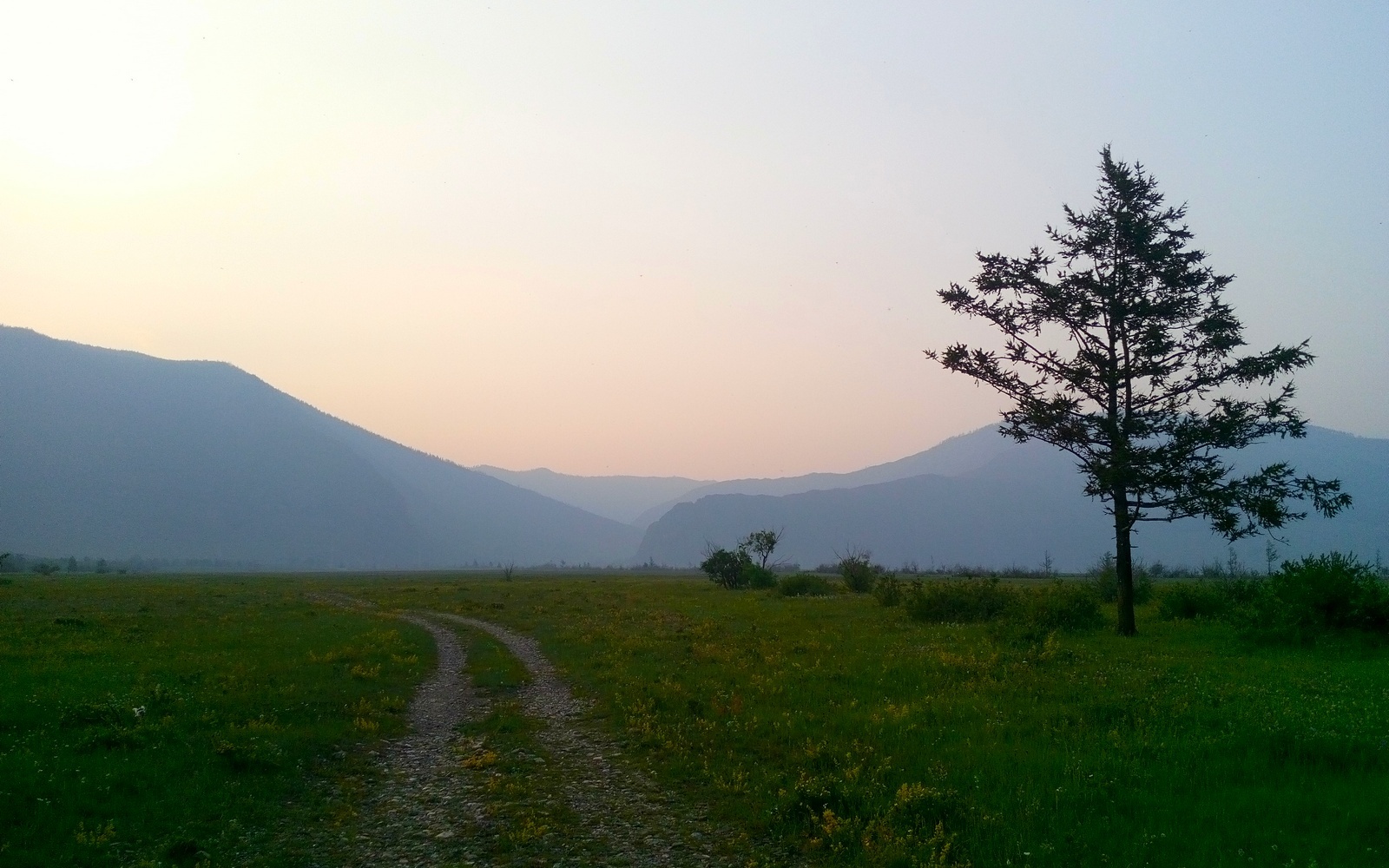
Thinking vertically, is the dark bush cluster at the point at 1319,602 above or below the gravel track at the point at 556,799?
above

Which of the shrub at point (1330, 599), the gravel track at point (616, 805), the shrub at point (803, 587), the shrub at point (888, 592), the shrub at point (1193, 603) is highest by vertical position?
the shrub at point (1330, 599)

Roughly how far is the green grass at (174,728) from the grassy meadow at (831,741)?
61 mm

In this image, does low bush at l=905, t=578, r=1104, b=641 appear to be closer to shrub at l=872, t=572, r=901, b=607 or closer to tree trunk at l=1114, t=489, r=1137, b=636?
Result: tree trunk at l=1114, t=489, r=1137, b=636

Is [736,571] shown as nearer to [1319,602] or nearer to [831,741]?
[1319,602]

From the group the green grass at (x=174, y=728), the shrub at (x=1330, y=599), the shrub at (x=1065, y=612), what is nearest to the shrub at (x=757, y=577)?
the shrub at (x=1065, y=612)

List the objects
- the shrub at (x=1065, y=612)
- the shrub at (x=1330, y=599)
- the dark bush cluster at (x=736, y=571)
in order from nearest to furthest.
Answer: the shrub at (x=1330, y=599)
the shrub at (x=1065, y=612)
the dark bush cluster at (x=736, y=571)

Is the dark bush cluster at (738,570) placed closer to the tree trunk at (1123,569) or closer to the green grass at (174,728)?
the tree trunk at (1123,569)

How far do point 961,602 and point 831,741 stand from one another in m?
21.2

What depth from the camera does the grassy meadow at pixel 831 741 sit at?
9016 mm

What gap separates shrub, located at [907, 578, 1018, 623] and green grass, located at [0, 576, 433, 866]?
Result: 19769mm

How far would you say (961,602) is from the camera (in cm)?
3225

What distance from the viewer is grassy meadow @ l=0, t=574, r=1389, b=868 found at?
902 cm

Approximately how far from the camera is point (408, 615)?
41.7 meters

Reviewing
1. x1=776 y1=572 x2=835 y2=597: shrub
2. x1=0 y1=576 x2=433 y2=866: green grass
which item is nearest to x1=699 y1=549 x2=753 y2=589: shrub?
x1=776 y1=572 x2=835 y2=597: shrub
